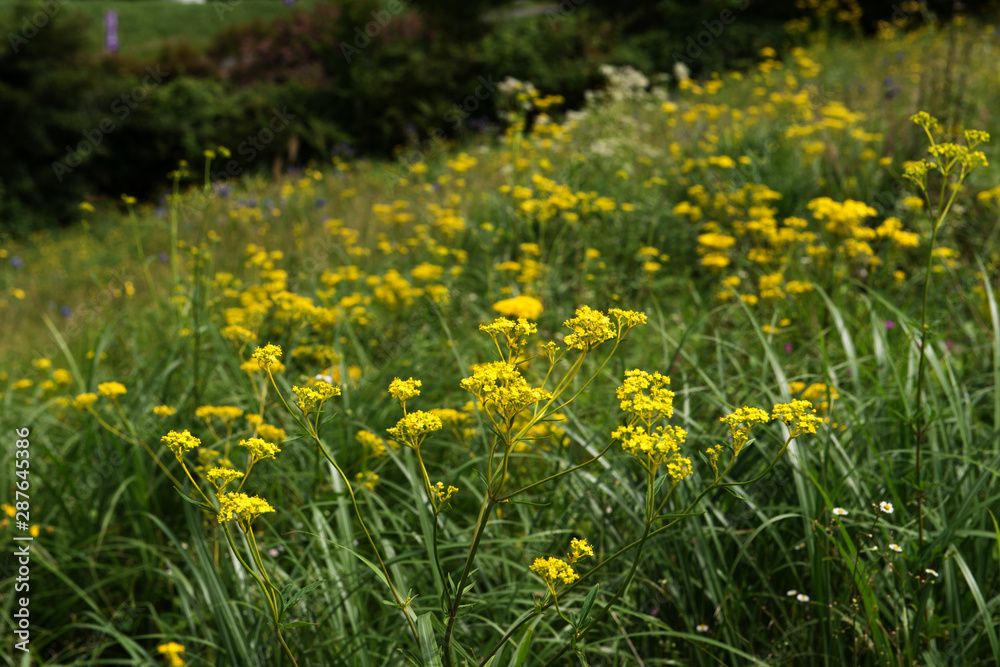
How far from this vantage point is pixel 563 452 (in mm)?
2109

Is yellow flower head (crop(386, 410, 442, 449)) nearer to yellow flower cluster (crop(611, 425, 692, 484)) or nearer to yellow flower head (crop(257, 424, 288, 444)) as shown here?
yellow flower cluster (crop(611, 425, 692, 484))

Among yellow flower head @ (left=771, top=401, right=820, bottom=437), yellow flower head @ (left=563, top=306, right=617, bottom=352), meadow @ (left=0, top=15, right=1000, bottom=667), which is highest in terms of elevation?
yellow flower head @ (left=563, top=306, right=617, bottom=352)

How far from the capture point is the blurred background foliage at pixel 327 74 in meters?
11.6

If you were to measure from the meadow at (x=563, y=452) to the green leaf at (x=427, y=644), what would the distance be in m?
0.01

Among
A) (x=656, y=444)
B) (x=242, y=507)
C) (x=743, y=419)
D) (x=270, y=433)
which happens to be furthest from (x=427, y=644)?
(x=270, y=433)

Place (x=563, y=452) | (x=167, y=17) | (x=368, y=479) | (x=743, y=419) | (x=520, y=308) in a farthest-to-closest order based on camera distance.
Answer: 1. (x=167, y=17)
2. (x=520, y=308)
3. (x=563, y=452)
4. (x=368, y=479)
5. (x=743, y=419)

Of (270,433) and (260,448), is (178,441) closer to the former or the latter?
(260,448)

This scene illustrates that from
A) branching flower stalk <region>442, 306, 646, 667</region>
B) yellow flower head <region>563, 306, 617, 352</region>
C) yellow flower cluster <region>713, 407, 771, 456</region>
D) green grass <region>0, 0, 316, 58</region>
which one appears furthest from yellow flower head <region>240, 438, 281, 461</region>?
green grass <region>0, 0, 316, 58</region>

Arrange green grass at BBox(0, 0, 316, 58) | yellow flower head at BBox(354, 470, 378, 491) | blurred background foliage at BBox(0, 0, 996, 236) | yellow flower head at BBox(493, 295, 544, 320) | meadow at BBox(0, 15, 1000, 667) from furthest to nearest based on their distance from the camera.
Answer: green grass at BBox(0, 0, 316, 58) → blurred background foliage at BBox(0, 0, 996, 236) → yellow flower head at BBox(493, 295, 544, 320) → yellow flower head at BBox(354, 470, 378, 491) → meadow at BBox(0, 15, 1000, 667)

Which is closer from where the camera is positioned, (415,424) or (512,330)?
(415,424)

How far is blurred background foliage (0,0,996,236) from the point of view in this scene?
11.6 meters

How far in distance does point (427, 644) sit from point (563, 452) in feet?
3.44

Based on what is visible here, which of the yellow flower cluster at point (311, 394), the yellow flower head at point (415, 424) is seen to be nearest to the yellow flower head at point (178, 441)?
the yellow flower cluster at point (311, 394)

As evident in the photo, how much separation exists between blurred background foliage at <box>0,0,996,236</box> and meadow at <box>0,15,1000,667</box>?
7.76 meters
